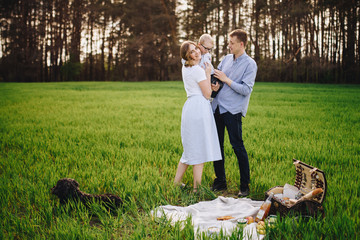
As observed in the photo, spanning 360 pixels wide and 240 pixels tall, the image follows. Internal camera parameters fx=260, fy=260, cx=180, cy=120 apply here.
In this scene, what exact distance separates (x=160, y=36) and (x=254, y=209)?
42801 millimetres

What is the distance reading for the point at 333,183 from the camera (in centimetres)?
401

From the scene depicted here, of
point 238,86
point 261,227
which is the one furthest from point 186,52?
point 261,227

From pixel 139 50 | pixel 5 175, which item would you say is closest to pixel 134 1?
pixel 139 50

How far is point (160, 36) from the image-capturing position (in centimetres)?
4322

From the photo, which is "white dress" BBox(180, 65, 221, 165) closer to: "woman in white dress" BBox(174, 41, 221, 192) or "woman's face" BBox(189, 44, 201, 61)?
"woman in white dress" BBox(174, 41, 221, 192)

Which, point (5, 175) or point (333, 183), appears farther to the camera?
point (5, 175)

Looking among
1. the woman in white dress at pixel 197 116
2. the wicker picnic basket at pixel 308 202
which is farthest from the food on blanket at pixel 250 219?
the woman in white dress at pixel 197 116

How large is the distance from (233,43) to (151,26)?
139 ft

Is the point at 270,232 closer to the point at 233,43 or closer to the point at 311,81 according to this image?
the point at 233,43

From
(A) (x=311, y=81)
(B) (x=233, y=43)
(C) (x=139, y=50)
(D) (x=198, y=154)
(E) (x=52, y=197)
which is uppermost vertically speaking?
(C) (x=139, y=50)

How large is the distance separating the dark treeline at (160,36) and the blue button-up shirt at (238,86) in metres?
33.6

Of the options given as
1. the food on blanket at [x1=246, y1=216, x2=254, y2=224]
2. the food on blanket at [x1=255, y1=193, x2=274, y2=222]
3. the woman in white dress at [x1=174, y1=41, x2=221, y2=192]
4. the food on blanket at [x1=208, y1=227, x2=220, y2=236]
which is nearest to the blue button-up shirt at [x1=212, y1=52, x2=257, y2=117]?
the woman in white dress at [x1=174, y1=41, x2=221, y2=192]

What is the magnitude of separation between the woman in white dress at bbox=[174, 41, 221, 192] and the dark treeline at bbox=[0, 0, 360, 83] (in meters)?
34.0

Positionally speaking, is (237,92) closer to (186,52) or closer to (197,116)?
(197,116)
